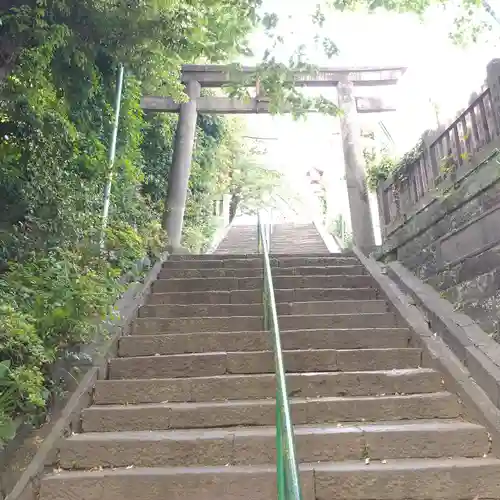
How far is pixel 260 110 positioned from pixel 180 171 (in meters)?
2.19

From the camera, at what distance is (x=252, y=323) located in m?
4.68

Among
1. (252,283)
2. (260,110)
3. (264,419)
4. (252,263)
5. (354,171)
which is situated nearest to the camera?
(264,419)

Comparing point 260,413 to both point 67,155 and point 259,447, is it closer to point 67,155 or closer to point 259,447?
point 259,447

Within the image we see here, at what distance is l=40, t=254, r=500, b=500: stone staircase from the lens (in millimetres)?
2625

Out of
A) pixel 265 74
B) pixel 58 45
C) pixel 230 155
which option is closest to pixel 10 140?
pixel 58 45

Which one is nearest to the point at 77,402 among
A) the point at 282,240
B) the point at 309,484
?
the point at 309,484

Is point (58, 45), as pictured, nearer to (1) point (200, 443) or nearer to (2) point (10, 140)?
(2) point (10, 140)

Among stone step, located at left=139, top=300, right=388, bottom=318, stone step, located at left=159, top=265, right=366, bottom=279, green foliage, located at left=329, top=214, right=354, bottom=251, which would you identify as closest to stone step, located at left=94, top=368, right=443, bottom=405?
stone step, located at left=139, top=300, right=388, bottom=318

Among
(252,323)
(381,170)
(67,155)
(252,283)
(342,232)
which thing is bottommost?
(252,323)

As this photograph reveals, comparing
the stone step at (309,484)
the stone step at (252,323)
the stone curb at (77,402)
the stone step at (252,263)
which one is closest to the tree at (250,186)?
the stone step at (252,263)

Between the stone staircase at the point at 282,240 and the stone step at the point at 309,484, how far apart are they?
6.82 metres

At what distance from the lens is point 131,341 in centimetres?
421

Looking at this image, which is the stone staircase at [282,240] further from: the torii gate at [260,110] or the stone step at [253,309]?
the stone step at [253,309]

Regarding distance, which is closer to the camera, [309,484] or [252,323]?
[309,484]
